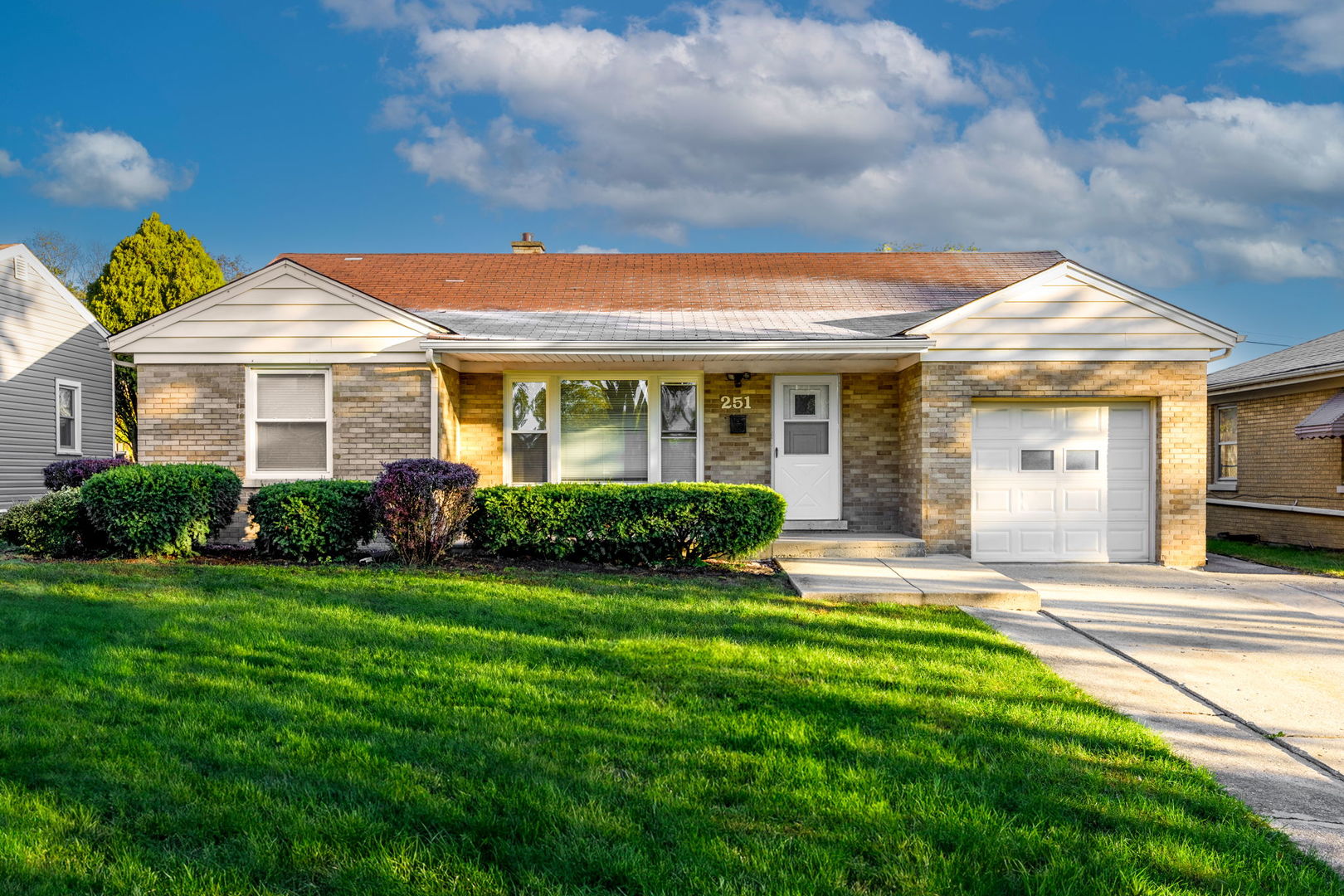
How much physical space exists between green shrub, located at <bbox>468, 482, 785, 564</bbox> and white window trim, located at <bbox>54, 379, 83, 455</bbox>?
13111 millimetres

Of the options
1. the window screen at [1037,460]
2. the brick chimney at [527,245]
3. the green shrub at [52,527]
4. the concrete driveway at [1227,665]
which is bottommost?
the concrete driveway at [1227,665]

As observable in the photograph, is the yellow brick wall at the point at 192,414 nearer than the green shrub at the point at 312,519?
No

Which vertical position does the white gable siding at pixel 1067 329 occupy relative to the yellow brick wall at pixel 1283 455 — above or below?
above

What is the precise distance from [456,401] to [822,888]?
33.3ft

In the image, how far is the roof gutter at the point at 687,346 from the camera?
407 inches

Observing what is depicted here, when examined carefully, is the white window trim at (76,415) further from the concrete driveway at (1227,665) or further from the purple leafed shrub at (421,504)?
the concrete driveway at (1227,665)

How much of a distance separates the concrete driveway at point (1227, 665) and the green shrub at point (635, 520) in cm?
279

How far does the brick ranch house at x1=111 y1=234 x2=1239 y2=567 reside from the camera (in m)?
10.6

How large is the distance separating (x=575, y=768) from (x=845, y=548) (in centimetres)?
755

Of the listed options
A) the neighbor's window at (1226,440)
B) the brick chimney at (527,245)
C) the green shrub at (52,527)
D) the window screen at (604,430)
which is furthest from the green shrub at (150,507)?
the neighbor's window at (1226,440)

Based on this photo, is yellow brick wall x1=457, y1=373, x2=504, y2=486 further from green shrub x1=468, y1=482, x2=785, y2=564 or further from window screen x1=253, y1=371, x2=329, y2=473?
green shrub x1=468, y1=482, x2=785, y2=564

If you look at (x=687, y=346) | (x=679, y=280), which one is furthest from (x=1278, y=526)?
(x=687, y=346)

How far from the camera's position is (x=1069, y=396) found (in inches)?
428

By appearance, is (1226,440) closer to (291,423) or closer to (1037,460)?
(1037,460)
